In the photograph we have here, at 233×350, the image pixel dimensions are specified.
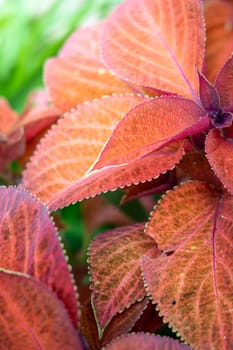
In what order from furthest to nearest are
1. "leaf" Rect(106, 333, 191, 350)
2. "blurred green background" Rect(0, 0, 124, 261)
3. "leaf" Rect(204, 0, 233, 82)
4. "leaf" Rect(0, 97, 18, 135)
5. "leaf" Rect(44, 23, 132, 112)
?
"blurred green background" Rect(0, 0, 124, 261) → "leaf" Rect(204, 0, 233, 82) → "leaf" Rect(0, 97, 18, 135) → "leaf" Rect(44, 23, 132, 112) → "leaf" Rect(106, 333, 191, 350)

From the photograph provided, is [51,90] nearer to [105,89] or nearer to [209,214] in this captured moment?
[105,89]

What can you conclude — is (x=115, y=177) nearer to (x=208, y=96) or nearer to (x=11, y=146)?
(x=208, y=96)

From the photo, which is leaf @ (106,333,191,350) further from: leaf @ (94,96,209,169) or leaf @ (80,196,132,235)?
leaf @ (80,196,132,235)

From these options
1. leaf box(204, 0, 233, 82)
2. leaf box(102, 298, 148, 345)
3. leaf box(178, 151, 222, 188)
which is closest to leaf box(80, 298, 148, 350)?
leaf box(102, 298, 148, 345)

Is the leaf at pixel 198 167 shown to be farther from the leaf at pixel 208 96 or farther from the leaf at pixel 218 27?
the leaf at pixel 218 27

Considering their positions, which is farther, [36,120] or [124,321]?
[36,120]

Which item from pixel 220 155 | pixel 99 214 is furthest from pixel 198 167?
pixel 99 214
